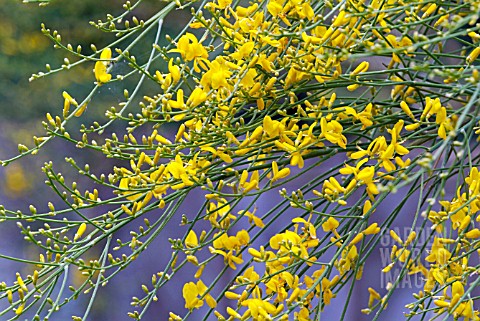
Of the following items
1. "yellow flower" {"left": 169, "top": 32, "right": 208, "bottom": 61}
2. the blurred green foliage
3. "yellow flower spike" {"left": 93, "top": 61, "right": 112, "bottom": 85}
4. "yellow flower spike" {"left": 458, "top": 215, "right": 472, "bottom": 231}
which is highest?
the blurred green foliage

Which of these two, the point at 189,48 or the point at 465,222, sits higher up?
the point at 189,48

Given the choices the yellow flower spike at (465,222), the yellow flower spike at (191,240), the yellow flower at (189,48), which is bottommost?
the yellow flower spike at (465,222)

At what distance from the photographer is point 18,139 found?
1868 millimetres

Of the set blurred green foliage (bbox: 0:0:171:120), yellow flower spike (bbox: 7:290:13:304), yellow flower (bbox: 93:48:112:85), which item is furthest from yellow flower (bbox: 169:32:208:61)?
blurred green foliage (bbox: 0:0:171:120)

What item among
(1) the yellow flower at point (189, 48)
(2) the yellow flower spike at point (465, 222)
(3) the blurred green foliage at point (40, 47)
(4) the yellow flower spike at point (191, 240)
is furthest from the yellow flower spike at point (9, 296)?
(3) the blurred green foliage at point (40, 47)

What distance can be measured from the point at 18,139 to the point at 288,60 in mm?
1364

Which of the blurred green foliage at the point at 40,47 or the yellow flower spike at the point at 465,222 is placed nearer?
the yellow flower spike at the point at 465,222

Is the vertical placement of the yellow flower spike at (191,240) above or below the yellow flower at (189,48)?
below

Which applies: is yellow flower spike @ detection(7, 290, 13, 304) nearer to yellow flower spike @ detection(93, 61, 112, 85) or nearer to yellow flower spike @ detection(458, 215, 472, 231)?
yellow flower spike @ detection(93, 61, 112, 85)

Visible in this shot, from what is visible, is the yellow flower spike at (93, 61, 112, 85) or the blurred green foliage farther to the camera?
the blurred green foliage

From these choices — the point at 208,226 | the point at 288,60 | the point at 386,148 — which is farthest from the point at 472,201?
the point at 208,226

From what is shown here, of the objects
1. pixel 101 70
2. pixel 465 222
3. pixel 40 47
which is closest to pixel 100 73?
pixel 101 70

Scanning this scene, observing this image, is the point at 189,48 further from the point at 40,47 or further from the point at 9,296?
the point at 40,47

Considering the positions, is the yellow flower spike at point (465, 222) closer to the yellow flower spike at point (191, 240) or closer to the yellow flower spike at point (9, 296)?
the yellow flower spike at point (191, 240)
